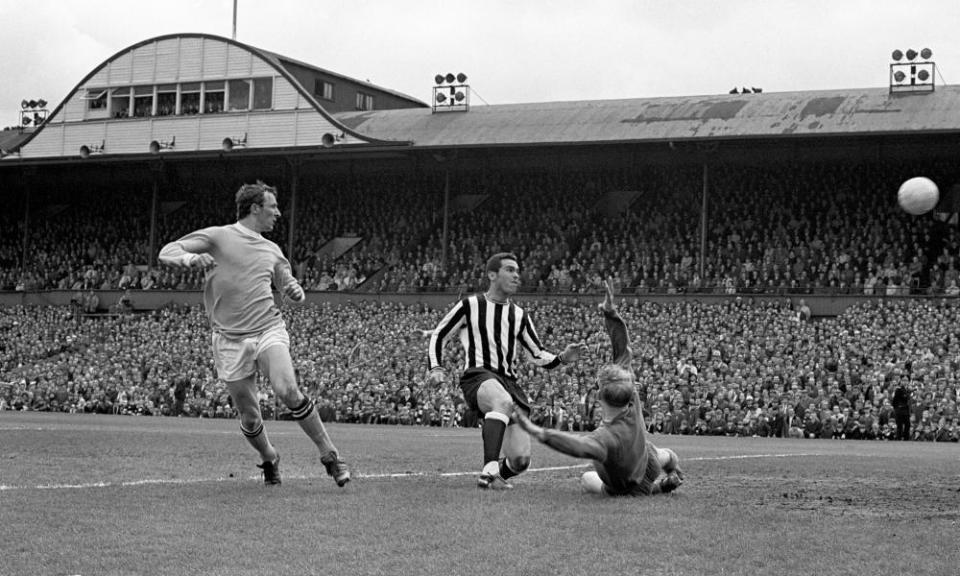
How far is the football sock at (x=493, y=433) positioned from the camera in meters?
10.7

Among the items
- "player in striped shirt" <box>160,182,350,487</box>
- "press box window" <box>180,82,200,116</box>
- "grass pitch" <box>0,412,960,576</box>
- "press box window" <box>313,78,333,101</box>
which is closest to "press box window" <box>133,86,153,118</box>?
"press box window" <box>180,82,200,116</box>

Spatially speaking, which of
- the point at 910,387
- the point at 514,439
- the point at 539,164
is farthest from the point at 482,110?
the point at 514,439

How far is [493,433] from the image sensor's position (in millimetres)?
Result: 10844

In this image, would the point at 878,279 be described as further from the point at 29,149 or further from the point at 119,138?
the point at 29,149

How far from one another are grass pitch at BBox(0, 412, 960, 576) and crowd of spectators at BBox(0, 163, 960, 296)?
88.6 feet

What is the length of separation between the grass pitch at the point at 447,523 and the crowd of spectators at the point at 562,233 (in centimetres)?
2701

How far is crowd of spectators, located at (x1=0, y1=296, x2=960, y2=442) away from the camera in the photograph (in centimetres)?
2975

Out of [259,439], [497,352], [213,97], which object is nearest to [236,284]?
[259,439]

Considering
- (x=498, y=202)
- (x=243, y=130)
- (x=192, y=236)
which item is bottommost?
(x=192, y=236)

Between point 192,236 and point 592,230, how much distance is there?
34645mm

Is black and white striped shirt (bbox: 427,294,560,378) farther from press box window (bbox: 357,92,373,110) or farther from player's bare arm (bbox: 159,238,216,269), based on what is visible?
press box window (bbox: 357,92,373,110)

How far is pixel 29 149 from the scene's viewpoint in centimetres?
5406

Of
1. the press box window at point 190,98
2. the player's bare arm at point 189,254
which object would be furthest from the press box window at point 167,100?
the player's bare arm at point 189,254

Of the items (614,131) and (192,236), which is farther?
(614,131)
